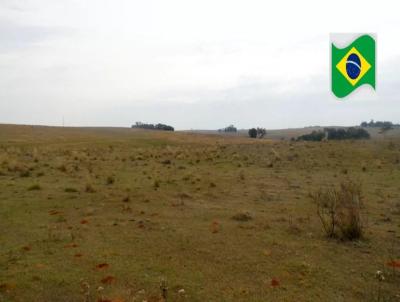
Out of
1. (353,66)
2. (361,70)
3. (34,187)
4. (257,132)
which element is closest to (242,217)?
(34,187)

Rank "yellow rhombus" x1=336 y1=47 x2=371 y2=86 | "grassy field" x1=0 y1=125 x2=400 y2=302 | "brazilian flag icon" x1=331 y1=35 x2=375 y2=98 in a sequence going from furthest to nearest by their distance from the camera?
"yellow rhombus" x1=336 y1=47 x2=371 y2=86 < "brazilian flag icon" x1=331 y1=35 x2=375 y2=98 < "grassy field" x1=0 y1=125 x2=400 y2=302

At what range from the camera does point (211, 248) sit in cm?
596

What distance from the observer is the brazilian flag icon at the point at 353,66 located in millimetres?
12453

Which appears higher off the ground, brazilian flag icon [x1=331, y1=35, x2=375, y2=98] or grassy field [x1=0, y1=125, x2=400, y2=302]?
brazilian flag icon [x1=331, y1=35, x2=375, y2=98]

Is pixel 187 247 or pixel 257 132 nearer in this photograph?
pixel 187 247

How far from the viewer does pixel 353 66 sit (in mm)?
12797

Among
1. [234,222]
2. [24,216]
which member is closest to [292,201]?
[234,222]

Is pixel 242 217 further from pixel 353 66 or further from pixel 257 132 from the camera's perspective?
pixel 257 132

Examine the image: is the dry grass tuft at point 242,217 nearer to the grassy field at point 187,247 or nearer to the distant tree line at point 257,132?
the grassy field at point 187,247

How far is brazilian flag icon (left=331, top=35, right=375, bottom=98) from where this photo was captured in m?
12.5

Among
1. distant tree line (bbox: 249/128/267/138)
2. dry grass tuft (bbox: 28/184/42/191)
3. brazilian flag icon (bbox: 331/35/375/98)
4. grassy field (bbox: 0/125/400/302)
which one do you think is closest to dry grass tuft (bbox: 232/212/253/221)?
grassy field (bbox: 0/125/400/302)

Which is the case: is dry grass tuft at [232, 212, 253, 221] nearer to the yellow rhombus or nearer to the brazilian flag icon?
the brazilian flag icon

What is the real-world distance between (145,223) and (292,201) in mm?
4521

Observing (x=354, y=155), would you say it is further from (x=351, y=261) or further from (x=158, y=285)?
(x=158, y=285)
